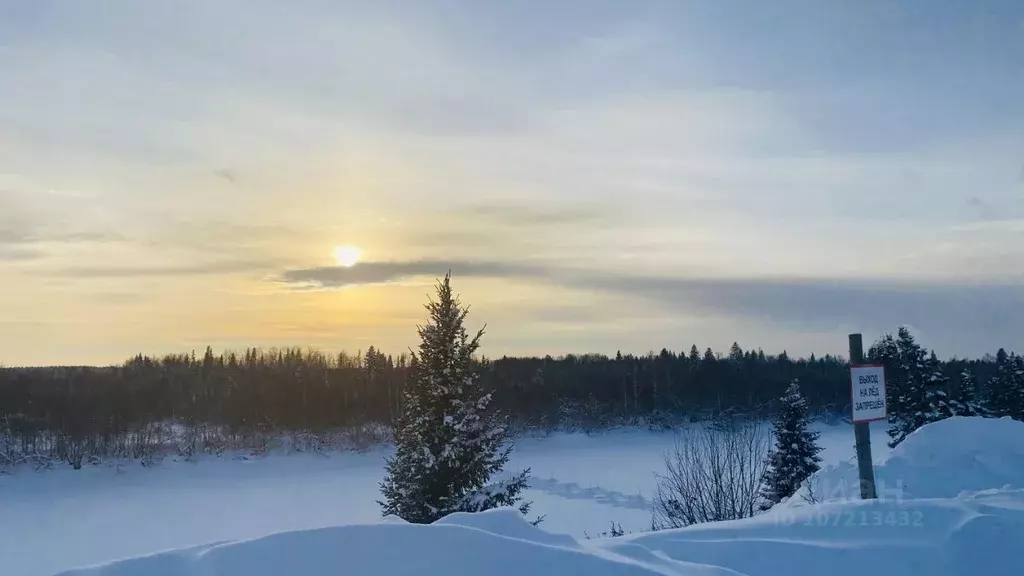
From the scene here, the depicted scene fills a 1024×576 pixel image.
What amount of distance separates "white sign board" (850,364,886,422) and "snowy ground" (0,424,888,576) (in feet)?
55.7

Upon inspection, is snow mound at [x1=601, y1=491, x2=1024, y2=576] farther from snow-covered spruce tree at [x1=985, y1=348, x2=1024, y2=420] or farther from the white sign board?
snow-covered spruce tree at [x1=985, y1=348, x2=1024, y2=420]

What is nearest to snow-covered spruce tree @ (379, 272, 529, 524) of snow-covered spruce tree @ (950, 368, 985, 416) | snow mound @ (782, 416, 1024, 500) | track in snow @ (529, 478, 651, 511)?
snow mound @ (782, 416, 1024, 500)

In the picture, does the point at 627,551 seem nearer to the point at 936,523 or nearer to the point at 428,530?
the point at 428,530

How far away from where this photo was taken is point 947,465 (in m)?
9.12

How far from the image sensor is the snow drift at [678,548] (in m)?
3.50

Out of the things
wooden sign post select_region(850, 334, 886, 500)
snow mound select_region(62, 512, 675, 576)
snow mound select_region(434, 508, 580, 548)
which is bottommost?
snow mound select_region(434, 508, 580, 548)

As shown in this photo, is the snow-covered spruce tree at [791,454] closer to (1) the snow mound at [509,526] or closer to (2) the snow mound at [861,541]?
(2) the snow mound at [861,541]

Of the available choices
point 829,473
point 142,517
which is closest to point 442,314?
point 829,473

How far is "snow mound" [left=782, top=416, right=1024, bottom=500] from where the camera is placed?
8.59 metres

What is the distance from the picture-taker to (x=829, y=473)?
11.0 m

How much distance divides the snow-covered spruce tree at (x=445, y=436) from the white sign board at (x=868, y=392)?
25.8 ft

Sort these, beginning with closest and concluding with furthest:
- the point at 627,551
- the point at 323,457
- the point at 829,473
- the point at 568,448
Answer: the point at 627,551 → the point at 829,473 → the point at 323,457 → the point at 568,448

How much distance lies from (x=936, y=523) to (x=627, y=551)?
267cm

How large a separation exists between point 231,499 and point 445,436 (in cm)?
2490
